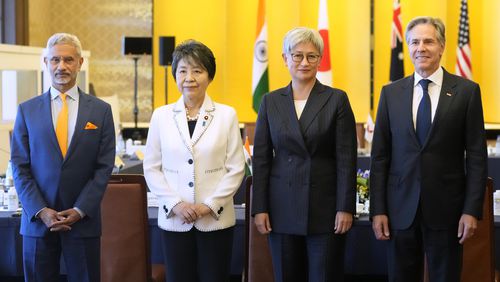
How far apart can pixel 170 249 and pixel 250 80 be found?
26.2 ft

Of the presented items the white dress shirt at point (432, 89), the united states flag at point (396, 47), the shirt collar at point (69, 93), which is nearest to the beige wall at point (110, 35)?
the united states flag at point (396, 47)

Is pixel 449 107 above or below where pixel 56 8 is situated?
below

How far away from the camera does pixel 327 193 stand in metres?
3.30

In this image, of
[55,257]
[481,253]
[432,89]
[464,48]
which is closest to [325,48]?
[464,48]

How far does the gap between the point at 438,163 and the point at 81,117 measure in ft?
4.82

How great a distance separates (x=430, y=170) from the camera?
3.29 meters

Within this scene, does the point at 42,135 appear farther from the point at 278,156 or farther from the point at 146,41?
the point at 146,41

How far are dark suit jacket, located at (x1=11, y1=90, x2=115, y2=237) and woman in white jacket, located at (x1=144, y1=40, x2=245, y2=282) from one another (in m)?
0.22

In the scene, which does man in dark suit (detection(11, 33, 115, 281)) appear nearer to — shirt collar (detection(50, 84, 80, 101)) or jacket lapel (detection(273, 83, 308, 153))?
shirt collar (detection(50, 84, 80, 101))

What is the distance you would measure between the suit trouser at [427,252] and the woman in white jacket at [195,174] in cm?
69

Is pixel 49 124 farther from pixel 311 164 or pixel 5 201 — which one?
pixel 5 201

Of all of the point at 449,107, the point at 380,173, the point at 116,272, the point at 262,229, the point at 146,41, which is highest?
the point at 146,41

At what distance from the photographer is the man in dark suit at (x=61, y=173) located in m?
3.33

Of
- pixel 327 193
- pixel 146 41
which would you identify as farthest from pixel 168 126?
pixel 146 41
